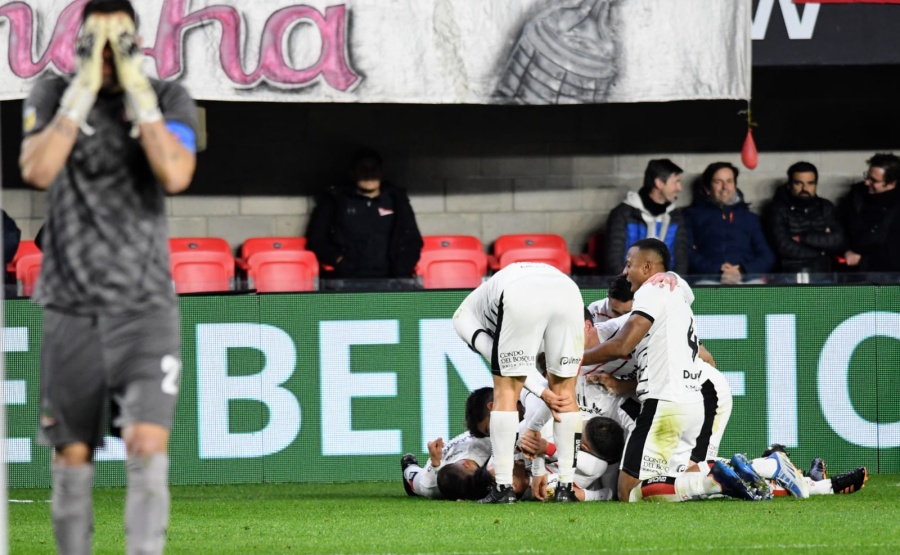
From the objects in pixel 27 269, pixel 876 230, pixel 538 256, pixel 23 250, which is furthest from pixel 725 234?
pixel 23 250

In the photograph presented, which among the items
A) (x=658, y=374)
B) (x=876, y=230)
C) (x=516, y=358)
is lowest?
(x=658, y=374)

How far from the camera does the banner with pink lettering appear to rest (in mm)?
10516

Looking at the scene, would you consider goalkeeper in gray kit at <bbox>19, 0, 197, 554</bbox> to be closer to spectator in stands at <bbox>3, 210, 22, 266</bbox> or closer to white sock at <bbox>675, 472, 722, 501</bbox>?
white sock at <bbox>675, 472, 722, 501</bbox>

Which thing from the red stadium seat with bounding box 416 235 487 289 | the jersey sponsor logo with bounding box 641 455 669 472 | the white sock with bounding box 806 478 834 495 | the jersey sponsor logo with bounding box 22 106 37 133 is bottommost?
the white sock with bounding box 806 478 834 495

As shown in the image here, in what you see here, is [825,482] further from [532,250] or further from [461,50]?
[532,250]

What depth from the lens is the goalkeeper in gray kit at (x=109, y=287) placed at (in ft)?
13.8

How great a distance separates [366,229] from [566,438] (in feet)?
Answer: 15.6

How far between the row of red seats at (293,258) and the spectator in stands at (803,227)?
1.71 m

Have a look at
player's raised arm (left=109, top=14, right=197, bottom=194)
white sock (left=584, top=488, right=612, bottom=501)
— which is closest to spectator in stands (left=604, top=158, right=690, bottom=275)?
white sock (left=584, top=488, right=612, bottom=501)

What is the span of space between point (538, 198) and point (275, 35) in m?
4.08

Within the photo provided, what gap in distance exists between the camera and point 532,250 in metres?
12.7

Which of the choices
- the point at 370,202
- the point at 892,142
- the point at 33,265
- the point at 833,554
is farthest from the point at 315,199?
the point at 833,554

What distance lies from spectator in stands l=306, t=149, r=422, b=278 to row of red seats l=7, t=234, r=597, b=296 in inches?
7.8

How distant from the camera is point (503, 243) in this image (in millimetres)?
13344
